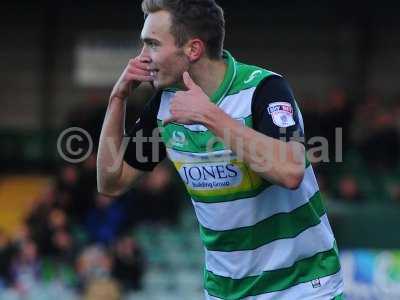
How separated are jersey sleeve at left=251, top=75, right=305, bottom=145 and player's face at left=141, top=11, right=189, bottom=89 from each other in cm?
32

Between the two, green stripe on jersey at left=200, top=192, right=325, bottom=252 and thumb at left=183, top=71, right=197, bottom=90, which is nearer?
thumb at left=183, top=71, right=197, bottom=90

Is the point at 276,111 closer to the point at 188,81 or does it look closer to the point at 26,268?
the point at 188,81

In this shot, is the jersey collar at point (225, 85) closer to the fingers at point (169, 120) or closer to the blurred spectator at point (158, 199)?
the fingers at point (169, 120)

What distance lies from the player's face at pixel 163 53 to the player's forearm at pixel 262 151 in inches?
14.9

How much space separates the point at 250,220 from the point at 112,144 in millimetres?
739

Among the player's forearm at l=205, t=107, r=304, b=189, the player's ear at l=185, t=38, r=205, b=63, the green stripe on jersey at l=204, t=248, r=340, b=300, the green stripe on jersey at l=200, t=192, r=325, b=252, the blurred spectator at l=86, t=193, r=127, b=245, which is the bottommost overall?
the blurred spectator at l=86, t=193, r=127, b=245

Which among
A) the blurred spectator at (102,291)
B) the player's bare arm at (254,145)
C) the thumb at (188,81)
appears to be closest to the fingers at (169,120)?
the player's bare arm at (254,145)

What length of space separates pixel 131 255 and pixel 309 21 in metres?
7.40

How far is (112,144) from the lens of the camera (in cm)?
437

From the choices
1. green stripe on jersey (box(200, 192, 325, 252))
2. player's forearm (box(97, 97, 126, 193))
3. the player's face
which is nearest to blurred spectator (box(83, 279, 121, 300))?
player's forearm (box(97, 97, 126, 193))

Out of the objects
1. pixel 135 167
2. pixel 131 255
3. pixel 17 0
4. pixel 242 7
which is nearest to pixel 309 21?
pixel 242 7

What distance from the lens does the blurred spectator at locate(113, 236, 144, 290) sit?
11930mm

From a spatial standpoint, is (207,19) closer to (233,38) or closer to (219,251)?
(219,251)

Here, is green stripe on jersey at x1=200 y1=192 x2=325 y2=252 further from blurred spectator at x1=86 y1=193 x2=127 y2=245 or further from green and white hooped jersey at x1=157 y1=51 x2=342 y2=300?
blurred spectator at x1=86 y1=193 x2=127 y2=245
